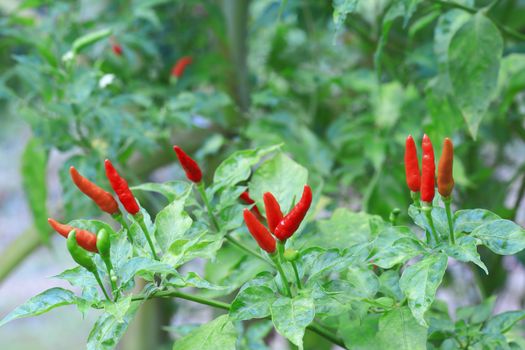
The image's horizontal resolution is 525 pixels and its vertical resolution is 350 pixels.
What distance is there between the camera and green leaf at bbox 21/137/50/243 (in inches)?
46.4

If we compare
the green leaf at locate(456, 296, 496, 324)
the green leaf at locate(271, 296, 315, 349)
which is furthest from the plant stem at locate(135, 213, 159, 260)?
the green leaf at locate(456, 296, 496, 324)

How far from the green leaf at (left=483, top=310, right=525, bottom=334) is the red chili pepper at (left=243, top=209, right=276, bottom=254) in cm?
22

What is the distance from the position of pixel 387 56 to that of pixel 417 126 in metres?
0.22

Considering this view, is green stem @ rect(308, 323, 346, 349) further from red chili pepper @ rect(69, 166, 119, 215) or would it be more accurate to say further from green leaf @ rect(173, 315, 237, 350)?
red chili pepper @ rect(69, 166, 119, 215)

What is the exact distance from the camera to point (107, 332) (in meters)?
0.53

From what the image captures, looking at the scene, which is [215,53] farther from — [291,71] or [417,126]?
[417,126]

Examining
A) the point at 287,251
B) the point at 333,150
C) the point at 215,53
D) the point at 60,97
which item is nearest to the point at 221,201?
the point at 287,251

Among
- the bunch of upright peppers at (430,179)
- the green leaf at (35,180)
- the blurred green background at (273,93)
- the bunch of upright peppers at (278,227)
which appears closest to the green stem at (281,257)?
the bunch of upright peppers at (278,227)

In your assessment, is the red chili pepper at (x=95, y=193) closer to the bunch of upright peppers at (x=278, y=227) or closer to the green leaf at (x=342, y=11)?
the bunch of upright peppers at (x=278, y=227)

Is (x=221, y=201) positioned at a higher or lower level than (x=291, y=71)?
higher

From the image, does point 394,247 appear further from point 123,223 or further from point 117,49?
point 117,49

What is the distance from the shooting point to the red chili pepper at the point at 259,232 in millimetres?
528

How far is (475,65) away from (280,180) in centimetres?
25

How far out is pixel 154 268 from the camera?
0.51 metres
